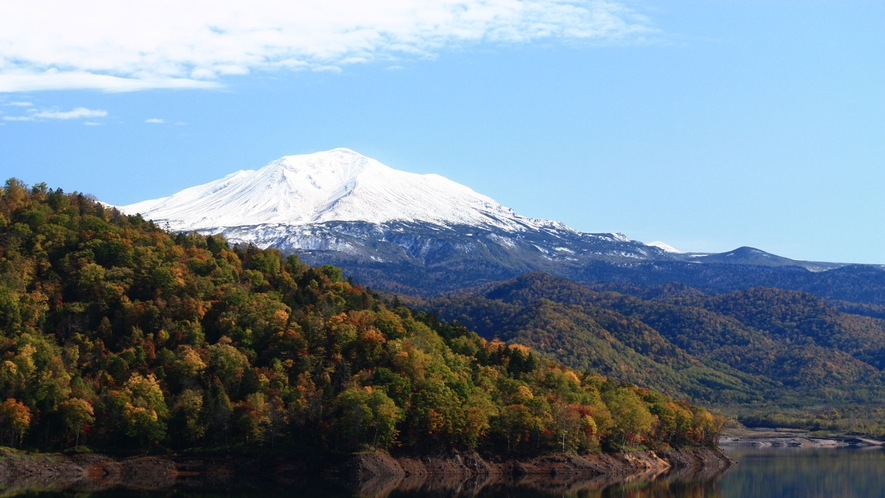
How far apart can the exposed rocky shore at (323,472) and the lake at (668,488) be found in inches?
38.0

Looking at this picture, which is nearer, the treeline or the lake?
the lake

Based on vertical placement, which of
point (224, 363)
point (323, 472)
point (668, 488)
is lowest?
point (668, 488)

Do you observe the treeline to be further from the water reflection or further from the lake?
the water reflection

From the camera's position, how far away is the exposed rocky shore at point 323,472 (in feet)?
299

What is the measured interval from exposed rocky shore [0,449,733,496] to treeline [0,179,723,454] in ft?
6.29

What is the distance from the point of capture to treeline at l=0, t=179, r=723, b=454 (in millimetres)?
100125

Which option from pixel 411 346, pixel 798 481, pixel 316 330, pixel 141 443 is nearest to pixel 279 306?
pixel 316 330

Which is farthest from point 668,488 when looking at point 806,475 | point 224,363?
point 224,363

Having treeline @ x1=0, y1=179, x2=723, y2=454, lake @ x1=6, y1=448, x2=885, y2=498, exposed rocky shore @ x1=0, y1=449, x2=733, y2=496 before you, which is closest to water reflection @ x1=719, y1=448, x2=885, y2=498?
lake @ x1=6, y1=448, x2=885, y2=498

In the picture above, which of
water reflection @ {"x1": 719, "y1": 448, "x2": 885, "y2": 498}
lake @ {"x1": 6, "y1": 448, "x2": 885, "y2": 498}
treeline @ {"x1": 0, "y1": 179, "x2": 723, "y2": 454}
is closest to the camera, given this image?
lake @ {"x1": 6, "y1": 448, "x2": 885, "y2": 498}

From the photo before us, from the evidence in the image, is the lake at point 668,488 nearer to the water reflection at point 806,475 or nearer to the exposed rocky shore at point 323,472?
the water reflection at point 806,475

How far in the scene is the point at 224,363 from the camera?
10700cm

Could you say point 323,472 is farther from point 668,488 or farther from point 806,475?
point 806,475

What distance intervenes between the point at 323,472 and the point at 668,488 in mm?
31919
